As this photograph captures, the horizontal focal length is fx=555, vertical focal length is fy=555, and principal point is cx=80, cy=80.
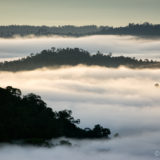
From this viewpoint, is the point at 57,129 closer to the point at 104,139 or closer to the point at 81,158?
the point at 81,158

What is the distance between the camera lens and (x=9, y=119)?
62281mm

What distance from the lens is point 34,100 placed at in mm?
75438

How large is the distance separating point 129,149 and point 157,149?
893 cm

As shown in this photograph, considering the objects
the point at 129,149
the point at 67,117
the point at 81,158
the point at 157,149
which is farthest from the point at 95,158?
the point at 157,149

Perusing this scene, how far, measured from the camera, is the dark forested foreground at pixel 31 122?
202 feet

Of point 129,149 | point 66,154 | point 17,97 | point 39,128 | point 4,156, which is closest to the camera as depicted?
point 4,156

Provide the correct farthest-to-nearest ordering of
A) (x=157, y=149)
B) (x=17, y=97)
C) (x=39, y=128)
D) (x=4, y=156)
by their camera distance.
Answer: (x=157, y=149), (x=17, y=97), (x=39, y=128), (x=4, y=156)

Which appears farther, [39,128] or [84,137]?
[84,137]

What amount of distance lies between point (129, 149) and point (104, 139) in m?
8.30

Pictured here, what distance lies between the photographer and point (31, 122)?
212 feet

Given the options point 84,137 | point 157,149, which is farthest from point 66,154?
point 157,149

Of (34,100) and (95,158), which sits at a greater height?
(34,100)

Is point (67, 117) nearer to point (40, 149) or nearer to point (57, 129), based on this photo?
point (57, 129)

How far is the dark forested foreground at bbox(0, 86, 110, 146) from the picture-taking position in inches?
2422
